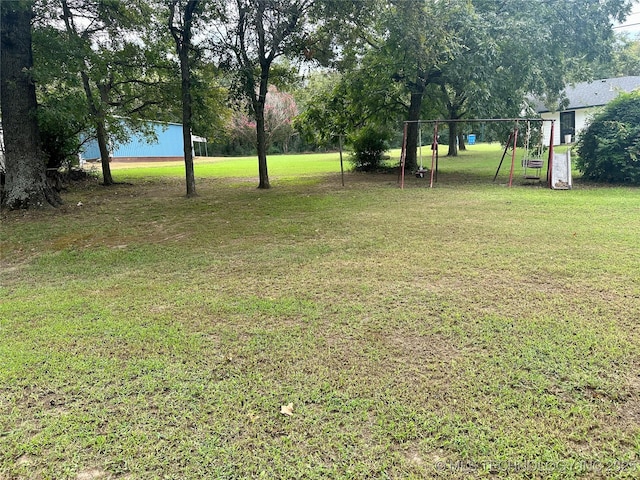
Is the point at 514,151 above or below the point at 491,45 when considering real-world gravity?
below

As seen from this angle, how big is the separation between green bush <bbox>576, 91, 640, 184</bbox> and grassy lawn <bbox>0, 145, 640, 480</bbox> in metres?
5.49

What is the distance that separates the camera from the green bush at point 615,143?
32.6 ft

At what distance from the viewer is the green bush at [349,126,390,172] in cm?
1539

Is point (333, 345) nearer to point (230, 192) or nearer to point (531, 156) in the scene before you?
point (230, 192)

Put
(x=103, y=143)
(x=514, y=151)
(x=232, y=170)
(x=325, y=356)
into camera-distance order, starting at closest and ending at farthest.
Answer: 1. (x=325, y=356)
2. (x=514, y=151)
3. (x=103, y=143)
4. (x=232, y=170)

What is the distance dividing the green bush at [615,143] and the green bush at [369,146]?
21.6 ft

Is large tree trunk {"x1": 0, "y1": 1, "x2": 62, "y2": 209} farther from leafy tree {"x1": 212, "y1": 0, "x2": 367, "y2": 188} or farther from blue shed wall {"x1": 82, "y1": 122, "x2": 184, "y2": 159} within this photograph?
blue shed wall {"x1": 82, "y1": 122, "x2": 184, "y2": 159}

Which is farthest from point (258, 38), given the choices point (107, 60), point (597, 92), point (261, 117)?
point (597, 92)

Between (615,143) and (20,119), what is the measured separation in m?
12.9

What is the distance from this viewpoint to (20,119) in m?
7.54

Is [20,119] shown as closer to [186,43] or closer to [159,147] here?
[186,43]

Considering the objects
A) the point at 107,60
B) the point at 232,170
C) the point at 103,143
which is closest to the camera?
the point at 107,60

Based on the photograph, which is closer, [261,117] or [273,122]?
[261,117]

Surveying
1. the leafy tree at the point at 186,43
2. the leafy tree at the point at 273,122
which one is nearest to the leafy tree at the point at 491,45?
the leafy tree at the point at 186,43
